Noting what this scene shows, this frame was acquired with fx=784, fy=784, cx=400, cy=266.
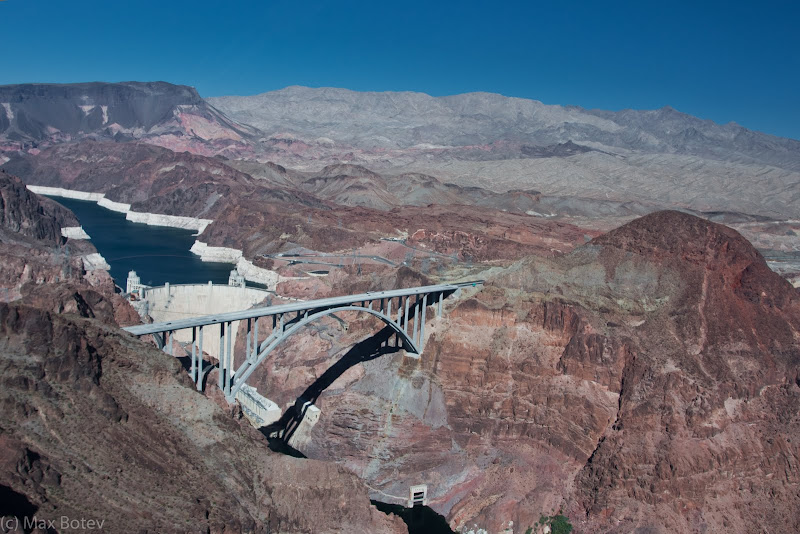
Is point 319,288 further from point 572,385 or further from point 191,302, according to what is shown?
point 572,385

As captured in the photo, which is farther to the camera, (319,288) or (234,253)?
(234,253)

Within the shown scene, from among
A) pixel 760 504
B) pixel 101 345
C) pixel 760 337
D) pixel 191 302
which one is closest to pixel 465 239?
pixel 191 302

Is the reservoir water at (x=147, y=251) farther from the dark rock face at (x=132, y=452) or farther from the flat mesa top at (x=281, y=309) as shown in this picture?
the dark rock face at (x=132, y=452)

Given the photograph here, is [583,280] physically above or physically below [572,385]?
above

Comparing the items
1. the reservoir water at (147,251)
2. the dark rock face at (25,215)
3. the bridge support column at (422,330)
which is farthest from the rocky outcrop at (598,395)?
the dark rock face at (25,215)

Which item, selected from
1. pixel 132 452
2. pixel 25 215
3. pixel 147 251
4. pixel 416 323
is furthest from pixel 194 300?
pixel 147 251

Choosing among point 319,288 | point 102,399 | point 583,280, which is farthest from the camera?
point 319,288

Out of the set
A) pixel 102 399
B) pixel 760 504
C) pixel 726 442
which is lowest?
pixel 760 504
